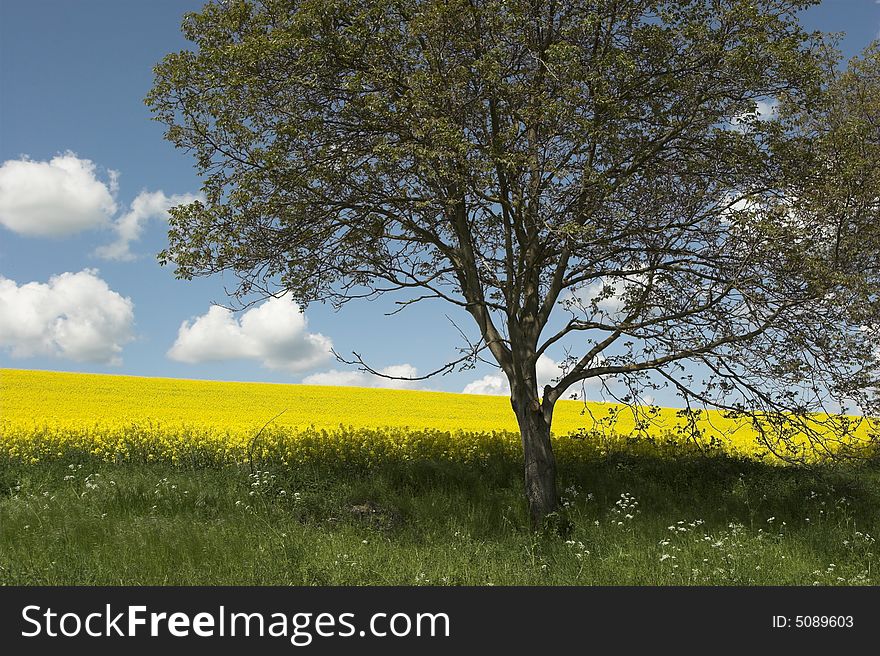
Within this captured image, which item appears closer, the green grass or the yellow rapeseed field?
the green grass

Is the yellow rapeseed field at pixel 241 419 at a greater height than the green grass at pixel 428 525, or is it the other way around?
the yellow rapeseed field at pixel 241 419

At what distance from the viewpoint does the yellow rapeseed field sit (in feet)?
50.7

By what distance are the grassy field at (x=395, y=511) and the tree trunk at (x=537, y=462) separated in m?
0.44

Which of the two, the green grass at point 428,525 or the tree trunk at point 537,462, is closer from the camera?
the green grass at point 428,525

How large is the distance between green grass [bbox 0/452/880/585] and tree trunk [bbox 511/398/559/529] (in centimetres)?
39

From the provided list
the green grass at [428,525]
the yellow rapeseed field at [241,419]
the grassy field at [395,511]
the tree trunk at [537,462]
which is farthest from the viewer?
the yellow rapeseed field at [241,419]

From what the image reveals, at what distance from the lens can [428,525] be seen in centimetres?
1169

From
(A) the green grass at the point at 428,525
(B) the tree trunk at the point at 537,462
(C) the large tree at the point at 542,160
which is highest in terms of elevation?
(C) the large tree at the point at 542,160

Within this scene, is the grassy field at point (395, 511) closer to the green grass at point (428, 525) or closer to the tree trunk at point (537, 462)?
the green grass at point (428, 525)

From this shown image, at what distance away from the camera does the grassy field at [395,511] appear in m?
8.30

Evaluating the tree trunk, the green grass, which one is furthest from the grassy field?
the tree trunk

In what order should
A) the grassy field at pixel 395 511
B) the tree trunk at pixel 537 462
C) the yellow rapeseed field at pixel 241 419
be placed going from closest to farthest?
the grassy field at pixel 395 511 → the tree trunk at pixel 537 462 → the yellow rapeseed field at pixel 241 419

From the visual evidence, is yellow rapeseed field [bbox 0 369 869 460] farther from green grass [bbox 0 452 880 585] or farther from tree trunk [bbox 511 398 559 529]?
green grass [bbox 0 452 880 585]


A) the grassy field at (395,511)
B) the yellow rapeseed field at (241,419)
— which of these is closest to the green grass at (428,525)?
the grassy field at (395,511)
